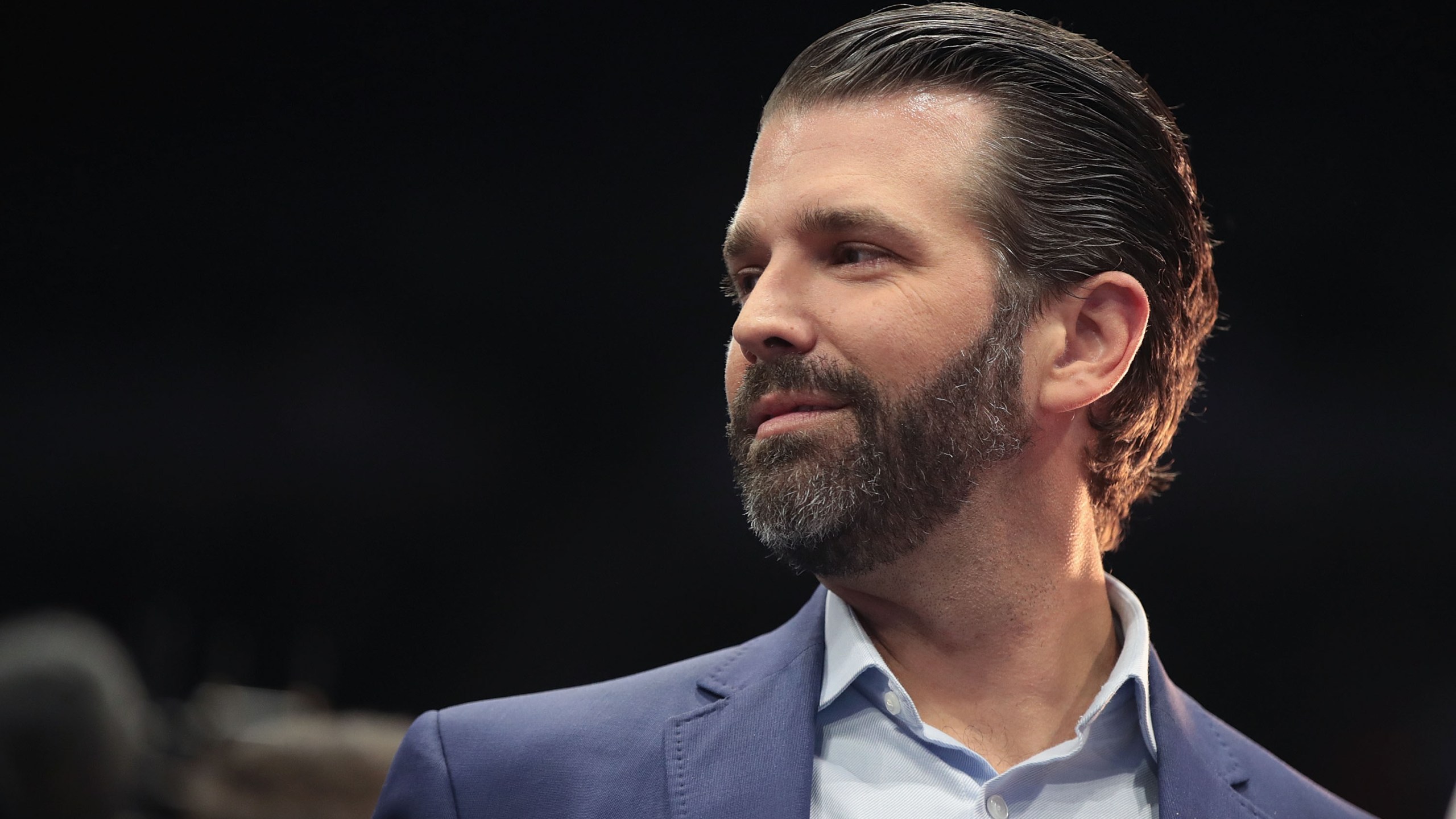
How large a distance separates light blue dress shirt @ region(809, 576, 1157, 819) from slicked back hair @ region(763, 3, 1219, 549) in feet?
1.16

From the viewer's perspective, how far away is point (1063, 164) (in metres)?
1.89

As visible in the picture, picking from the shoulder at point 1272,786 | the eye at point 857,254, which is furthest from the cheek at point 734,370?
the shoulder at point 1272,786

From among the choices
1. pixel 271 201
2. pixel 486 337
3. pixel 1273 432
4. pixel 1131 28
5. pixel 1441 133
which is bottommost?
pixel 1273 432

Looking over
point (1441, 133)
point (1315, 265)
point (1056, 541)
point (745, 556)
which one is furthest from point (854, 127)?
point (1441, 133)

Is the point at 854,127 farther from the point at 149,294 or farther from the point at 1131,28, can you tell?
the point at 149,294

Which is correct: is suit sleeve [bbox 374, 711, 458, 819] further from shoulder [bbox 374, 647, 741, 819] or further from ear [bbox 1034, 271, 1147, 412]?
ear [bbox 1034, 271, 1147, 412]

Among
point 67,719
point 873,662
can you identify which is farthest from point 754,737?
point 67,719

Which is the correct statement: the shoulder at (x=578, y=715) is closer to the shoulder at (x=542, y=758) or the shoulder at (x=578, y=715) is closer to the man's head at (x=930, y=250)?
the shoulder at (x=542, y=758)

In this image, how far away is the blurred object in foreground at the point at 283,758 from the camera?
2.52 metres

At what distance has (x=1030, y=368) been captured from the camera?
1.80m

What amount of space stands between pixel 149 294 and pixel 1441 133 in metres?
3.13

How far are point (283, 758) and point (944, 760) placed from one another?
157cm

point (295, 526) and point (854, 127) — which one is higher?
point (854, 127)

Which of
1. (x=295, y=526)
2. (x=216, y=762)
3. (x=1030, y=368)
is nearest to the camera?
(x=1030, y=368)
